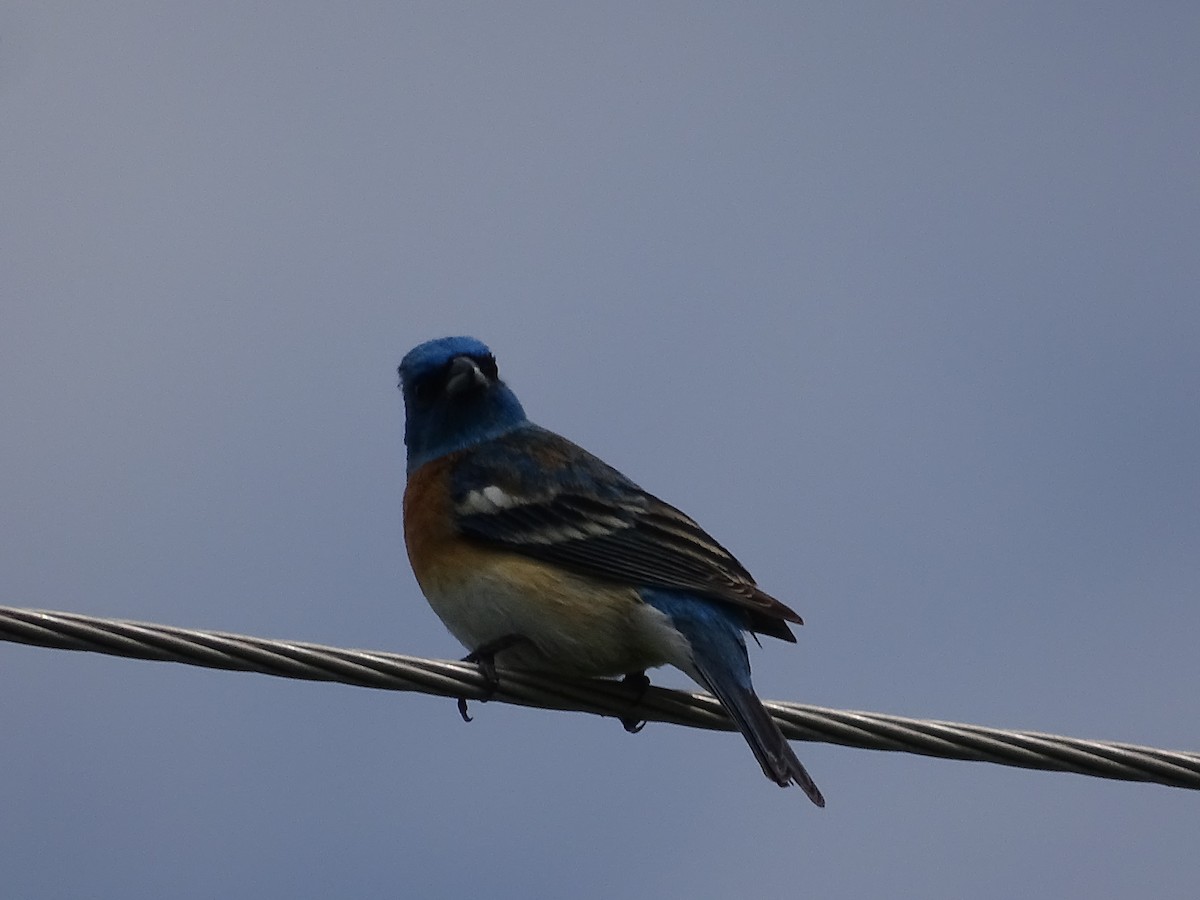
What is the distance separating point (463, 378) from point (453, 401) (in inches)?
6.0

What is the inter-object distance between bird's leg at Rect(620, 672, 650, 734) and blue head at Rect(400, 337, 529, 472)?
208cm

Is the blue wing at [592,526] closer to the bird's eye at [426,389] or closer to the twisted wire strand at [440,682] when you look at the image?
the bird's eye at [426,389]

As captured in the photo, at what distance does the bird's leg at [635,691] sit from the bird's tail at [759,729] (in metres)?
0.32

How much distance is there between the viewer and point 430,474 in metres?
8.82

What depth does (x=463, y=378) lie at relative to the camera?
9234 millimetres

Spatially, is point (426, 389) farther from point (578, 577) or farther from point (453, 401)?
point (578, 577)

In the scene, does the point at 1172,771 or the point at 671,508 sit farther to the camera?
the point at 671,508

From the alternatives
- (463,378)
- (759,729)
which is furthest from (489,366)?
(759,729)

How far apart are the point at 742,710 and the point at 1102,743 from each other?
1.53 m

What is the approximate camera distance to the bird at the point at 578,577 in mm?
7363

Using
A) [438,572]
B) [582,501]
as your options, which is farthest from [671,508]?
[438,572]

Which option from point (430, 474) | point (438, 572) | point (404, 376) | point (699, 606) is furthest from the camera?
point (404, 376)

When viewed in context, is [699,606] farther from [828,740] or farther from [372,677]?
[372,677]

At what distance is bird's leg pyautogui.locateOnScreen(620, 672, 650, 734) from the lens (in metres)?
7.21
